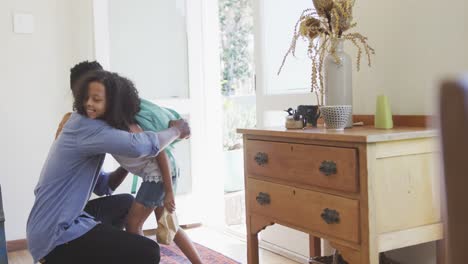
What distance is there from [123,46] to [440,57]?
7.30 feet

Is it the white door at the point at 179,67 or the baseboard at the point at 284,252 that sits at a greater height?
the white door at the point at 179,67

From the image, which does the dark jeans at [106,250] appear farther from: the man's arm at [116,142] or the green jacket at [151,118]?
the green jacket at [151,118]

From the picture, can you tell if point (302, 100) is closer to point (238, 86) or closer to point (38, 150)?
point (38, 150)

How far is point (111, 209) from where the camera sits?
2314 mm

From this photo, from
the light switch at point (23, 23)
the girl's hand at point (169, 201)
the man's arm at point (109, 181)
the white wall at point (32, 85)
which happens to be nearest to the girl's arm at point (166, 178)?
the girl's hand at point (169, 201)

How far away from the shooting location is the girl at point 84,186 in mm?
1829

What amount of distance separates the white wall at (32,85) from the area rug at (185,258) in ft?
3.20

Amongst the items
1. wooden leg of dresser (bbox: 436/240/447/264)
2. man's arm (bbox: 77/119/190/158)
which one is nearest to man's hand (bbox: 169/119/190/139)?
man's arm (bbox: 77/119/190/158)

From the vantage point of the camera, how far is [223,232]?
3613 millimetres

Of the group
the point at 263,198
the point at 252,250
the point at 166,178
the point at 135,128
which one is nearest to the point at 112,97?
the point at 135,128

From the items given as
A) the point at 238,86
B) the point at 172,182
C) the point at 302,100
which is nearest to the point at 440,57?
the point at 302,100

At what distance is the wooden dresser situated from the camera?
157 centimetres

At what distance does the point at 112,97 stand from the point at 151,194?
20.9 inches

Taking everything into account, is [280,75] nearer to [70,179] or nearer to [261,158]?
[261,158]
